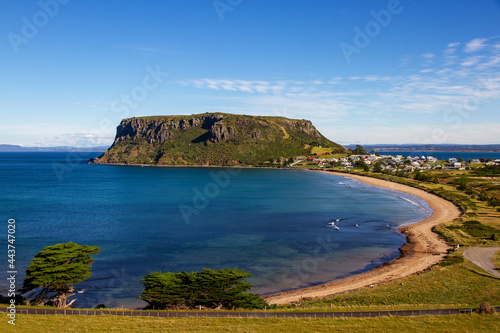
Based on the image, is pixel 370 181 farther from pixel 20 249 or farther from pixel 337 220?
pixel 20 249

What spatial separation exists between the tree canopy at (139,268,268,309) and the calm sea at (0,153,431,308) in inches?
201

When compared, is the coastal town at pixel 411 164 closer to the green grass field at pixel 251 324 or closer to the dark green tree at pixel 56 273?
the green grass field at pixel 251 324

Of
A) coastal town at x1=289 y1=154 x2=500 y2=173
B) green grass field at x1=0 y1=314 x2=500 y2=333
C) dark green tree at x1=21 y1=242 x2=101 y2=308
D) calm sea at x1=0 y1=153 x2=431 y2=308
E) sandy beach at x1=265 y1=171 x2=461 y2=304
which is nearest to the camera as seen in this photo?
green grass field at x1=0 y1=314 x2=500 y2=333

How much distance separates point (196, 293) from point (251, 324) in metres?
5.34

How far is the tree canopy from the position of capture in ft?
80.5

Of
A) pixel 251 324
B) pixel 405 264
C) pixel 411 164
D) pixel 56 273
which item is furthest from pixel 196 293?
pixel 411 164

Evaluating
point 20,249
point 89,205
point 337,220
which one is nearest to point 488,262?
point 337,220

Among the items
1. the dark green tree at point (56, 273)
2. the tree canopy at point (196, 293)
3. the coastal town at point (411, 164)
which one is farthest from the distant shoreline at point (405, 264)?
the coastal town at point (411, 164)

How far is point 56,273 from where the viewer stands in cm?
2531

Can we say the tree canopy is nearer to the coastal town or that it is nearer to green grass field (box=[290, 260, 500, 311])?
green grass field (box=[290, 260, 500, 311])

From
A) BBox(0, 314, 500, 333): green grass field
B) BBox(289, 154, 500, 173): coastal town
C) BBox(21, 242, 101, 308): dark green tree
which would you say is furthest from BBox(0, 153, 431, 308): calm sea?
BBox(289, 154, 500, 173): coastal town

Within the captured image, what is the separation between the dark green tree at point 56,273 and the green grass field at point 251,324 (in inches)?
147

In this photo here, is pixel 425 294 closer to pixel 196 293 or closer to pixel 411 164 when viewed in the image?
pixel 196 293

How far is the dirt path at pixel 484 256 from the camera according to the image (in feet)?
106
